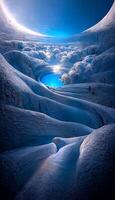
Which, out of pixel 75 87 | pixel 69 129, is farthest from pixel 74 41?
pixel 69 129

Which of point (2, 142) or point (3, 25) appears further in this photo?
point (3, 25)

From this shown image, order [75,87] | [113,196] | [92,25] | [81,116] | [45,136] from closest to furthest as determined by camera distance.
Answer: [113,196] → [45,136] → [81,116] → [75,87] → [92,25]

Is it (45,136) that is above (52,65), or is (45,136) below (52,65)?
below

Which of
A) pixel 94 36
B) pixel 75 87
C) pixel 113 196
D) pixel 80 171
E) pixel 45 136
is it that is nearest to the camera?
pixel 113 196

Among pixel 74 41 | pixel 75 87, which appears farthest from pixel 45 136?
pixel 74 41

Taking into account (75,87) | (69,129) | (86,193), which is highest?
(75,87)

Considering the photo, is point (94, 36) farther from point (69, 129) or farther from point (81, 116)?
point (69, 129)

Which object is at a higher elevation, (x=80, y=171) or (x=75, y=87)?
(x=75, y=87)

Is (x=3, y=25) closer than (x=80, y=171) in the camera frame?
No

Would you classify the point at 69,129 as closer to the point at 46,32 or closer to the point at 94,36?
the point at 94,36
